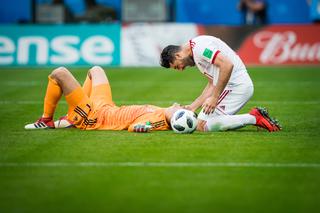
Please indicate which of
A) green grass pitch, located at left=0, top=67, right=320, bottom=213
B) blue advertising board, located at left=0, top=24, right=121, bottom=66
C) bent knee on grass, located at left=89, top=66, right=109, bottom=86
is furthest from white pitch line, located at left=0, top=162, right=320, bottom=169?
blue advertising board, located at left=0, top=24, right=121, bottom=66

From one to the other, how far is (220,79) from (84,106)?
75.2 inches

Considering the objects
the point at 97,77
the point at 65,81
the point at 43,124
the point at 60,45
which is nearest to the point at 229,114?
the point at 97,77

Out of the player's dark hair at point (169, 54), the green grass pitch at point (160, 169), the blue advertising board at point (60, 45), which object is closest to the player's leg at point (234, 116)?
the green grass pitch at point (160, 169)

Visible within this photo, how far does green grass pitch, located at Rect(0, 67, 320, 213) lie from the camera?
21.2ft

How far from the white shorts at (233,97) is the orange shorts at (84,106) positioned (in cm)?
138

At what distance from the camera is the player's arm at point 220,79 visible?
974cm

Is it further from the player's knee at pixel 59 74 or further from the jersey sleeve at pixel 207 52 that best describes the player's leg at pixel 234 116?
the player's knee at pixel 59 74

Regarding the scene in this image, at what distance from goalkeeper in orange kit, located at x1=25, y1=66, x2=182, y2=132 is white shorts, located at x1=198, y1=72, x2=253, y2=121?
0.58 m

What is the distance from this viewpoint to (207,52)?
9.88 meters

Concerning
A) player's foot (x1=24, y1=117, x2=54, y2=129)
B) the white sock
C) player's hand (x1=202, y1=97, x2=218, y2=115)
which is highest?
player's hand (x1=202, y1=97, x2=218, y2=115)

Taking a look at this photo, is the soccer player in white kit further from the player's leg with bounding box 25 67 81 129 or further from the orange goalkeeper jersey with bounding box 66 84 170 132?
the player's leg with bounding box 25 67 81 129

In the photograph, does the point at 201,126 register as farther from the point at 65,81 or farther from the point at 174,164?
the point at 174,164

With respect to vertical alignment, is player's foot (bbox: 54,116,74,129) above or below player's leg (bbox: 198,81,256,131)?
below

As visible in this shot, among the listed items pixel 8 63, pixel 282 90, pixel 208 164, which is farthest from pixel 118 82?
pixel 208 164
